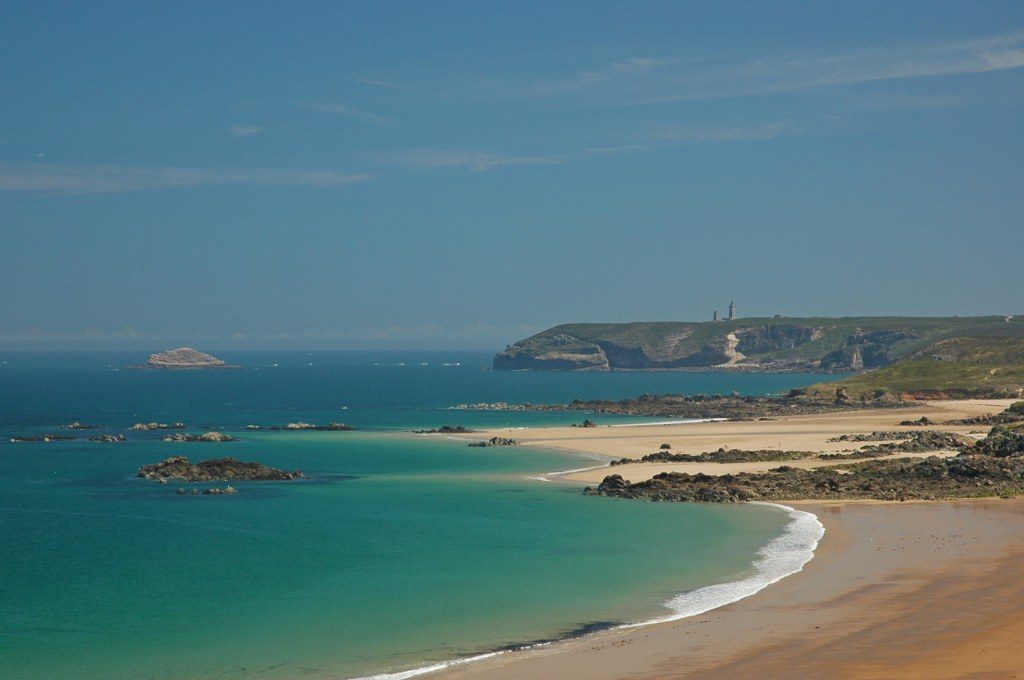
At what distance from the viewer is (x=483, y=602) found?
21.2 meters

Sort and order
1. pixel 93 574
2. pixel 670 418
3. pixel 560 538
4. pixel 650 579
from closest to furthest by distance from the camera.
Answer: pixel 650 579 < pixel 93 574 < pixel 560 538 < pixel 670 418

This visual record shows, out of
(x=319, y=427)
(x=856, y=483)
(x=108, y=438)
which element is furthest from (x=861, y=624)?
(x=319, y=427)

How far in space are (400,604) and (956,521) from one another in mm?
16319

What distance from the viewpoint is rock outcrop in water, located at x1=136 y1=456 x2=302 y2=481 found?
45562 millimetres

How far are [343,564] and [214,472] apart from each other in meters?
22.0

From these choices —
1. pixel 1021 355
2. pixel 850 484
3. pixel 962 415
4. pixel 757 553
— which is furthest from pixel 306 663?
pixel 1021 355

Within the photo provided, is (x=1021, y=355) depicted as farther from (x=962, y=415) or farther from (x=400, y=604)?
(x=400, y=604)

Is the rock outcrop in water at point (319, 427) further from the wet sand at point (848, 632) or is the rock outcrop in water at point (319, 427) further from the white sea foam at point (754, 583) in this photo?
the wet sand at point (848, 632)

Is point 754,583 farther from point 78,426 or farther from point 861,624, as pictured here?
point 78,426

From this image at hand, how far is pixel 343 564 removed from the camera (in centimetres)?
2558

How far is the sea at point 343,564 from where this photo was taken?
1795 cm

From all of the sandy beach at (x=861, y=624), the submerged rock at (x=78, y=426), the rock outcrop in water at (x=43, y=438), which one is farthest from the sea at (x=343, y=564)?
the submerged rock at (x=78, y=426)

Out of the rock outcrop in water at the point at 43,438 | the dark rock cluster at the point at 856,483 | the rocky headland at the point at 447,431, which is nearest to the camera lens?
the dark rock cluster at the point at 856,483

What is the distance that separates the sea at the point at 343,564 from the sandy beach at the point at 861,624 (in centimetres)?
94
